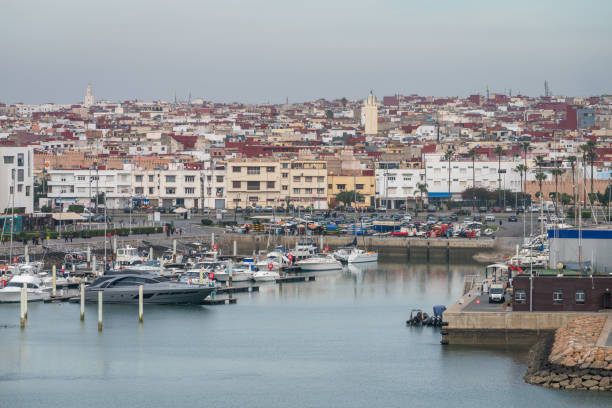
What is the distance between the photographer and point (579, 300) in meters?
34.4

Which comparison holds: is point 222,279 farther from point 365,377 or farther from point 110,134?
point 110,134

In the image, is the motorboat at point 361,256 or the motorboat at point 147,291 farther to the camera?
the motorboat at point 361,256

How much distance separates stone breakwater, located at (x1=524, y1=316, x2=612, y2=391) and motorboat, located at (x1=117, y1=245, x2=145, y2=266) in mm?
25442

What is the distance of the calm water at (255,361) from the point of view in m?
30.3

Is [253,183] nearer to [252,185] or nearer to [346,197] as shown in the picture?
[252,185]

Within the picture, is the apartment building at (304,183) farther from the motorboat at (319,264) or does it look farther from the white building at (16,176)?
the motorboat at (319,264)

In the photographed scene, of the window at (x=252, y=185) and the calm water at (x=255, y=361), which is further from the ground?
the window at (x=252, y=185)

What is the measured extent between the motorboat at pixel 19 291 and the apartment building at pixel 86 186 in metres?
44.7

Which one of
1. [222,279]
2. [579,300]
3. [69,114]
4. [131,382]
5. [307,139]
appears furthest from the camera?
[69,114]

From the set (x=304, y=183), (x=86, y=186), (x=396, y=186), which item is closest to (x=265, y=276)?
(x=304, y=183)

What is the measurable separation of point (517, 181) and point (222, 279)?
4786 centimetres

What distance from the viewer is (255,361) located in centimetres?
3481

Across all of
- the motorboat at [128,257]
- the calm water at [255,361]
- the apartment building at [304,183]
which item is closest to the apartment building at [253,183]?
the apartment building at [304,183]

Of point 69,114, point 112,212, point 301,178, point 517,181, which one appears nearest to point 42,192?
point 112,212
